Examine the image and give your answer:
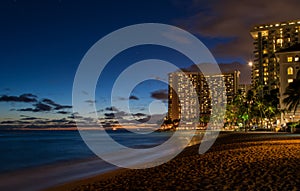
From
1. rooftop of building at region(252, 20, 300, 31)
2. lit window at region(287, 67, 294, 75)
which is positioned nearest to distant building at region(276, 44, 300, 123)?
lit window at region(287, 67, 294, 75)

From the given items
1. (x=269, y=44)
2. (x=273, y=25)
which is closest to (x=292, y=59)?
(x=269, y=44)

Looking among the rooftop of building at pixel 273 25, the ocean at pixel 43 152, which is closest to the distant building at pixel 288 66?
the ocean at pixel 43 152

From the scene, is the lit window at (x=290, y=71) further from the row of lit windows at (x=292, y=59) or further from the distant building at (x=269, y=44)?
the distant building at (x=269, y=44)

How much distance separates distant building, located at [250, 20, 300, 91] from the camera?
482ft

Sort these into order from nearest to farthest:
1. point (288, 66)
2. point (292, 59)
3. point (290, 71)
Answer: point (290, 71) → point (288, 66) → point (292, 59)

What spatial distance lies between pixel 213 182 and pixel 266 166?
3179 millimetres

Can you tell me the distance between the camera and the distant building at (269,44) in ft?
482

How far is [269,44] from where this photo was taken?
506 ft

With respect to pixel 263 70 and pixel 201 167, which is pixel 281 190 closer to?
pixel 201 167

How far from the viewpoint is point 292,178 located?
948 cm

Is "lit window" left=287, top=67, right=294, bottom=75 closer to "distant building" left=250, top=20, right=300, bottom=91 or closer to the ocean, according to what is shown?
the ocean

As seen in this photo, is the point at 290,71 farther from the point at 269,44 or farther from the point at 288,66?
the point at 269,44

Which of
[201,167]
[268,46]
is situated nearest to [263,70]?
[268,46]

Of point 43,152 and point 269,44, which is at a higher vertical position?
point 269,44
